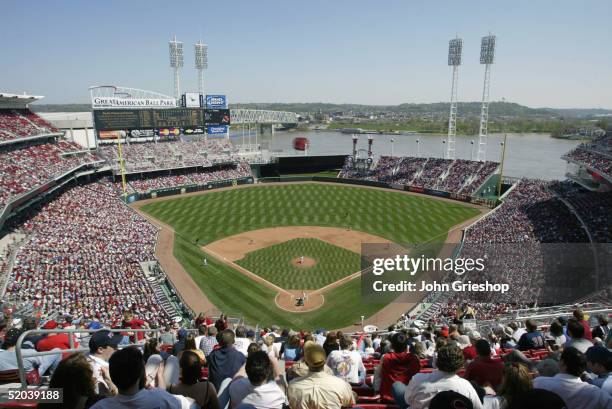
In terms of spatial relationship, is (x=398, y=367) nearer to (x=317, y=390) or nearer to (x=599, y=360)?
(x=317, y=390)

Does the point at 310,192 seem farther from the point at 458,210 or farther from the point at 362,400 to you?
the point at 362,400

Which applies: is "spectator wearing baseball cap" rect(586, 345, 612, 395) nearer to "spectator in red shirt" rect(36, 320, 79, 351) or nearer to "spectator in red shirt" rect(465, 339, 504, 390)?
"spectator in red shirt" rect(465, 339, 504, 390)

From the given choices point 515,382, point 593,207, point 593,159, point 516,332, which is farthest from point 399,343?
point 593,159

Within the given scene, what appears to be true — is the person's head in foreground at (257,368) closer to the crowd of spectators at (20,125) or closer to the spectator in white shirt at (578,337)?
the spectator in white shirt at (578,337)

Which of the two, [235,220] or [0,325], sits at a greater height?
[0,325]

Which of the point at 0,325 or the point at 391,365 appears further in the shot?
the point at 0,325

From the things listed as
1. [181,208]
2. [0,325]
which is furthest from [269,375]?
[181,208]
